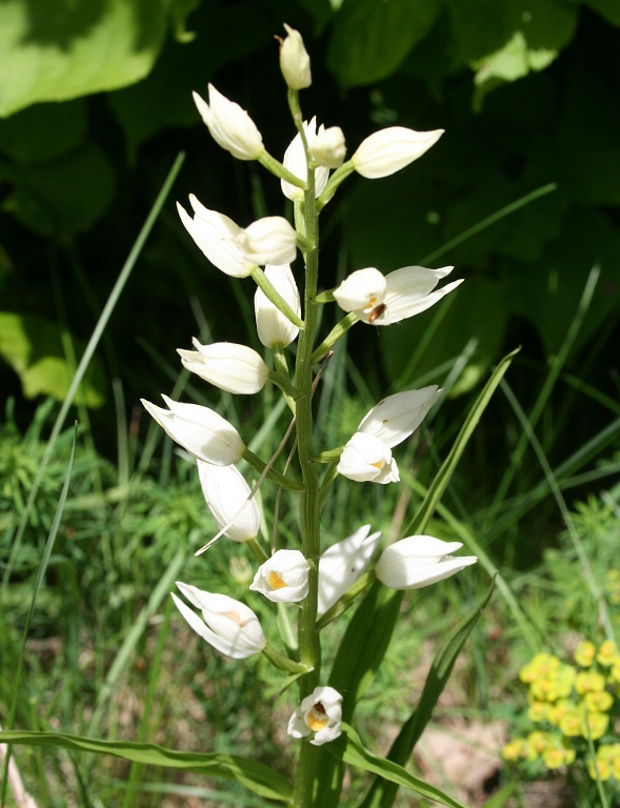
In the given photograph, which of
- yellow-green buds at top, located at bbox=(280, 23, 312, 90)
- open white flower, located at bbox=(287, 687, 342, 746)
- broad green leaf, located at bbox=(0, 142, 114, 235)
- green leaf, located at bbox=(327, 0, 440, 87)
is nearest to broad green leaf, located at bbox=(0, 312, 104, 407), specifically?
broad green leaf, located at bbox=(0, 142, 114, 235)

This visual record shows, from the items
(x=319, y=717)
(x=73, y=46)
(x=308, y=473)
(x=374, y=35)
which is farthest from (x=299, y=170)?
(x=73, y=46)

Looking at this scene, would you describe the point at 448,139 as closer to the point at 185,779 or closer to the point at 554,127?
the point at 554,127

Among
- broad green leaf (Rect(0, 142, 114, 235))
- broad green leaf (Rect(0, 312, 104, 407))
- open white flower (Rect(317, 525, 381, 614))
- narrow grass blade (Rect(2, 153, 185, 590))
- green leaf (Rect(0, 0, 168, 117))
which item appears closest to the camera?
open white flower (Rect(317, 525, 381, 614))

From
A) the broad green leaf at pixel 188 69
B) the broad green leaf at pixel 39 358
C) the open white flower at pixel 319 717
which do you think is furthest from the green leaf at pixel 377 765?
the broad green leaf at pixel 188 69

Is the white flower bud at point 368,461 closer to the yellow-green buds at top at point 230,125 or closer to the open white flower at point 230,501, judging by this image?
the open white flower at point 230,501

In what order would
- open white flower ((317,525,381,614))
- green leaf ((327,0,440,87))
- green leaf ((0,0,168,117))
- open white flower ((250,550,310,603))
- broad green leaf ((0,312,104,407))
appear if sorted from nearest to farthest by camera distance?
1. open white flower ((250,550,310,603))
2. open white flower ((317,525,381,614))
3. green leaf ((327,0,440,87))
4. green leaf ((0,0,168,117))
5. broad green leaf ((0,312,104,407))

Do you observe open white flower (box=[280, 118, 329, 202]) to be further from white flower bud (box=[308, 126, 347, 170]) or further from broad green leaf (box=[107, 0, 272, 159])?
broad green leaf (box=[107, 0, 272, 159])

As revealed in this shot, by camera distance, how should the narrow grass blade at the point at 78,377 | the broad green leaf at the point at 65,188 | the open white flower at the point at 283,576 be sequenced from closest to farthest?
the open white flower at the point at 283,576, the narrow grass blade at the point at 78,377, the broad green leaf at the point at 65,188

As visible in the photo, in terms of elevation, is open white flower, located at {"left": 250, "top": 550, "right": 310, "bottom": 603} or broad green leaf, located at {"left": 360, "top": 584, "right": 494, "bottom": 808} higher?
open white flower, located at {"left": 250, "top": 550, "right": 310, "bottom": 603}
